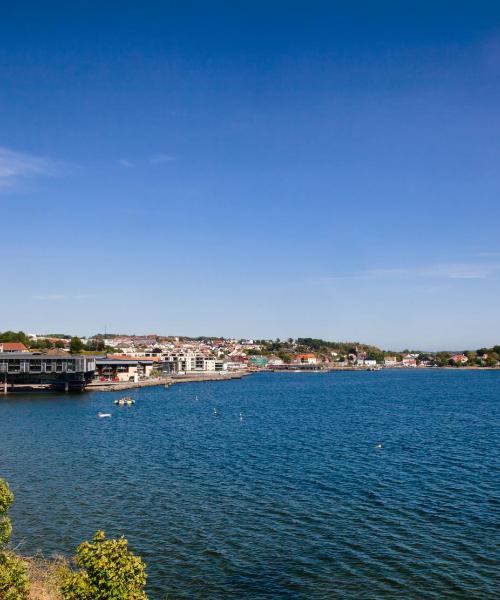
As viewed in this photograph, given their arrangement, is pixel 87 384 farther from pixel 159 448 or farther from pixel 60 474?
pixel 60 474

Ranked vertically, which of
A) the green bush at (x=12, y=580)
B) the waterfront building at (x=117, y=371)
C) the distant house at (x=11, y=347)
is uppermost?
the distant house at (x=11, y=347)

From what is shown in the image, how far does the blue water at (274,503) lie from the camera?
24703 mm

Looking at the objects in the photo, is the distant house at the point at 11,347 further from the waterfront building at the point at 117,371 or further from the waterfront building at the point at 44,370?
the waterfront building at the point at 44,370

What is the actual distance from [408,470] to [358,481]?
20.5 ft

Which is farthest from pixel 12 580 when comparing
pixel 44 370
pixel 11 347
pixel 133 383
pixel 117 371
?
pixel 11 347

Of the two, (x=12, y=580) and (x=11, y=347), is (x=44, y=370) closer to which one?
(x=11, y=347)

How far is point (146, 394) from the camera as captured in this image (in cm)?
12875

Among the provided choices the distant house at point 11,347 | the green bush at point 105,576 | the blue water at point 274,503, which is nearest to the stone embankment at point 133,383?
the distant house at point 11,347

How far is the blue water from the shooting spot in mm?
24703

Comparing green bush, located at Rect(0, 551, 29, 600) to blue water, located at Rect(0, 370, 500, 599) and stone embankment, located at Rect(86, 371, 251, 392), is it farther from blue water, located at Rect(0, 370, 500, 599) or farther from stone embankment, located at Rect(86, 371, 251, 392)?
stone embankment, located at Rect(86, 371, 251, 392)

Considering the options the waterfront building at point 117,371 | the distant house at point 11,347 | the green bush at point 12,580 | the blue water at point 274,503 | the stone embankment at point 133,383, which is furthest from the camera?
the distant house at point 11,347

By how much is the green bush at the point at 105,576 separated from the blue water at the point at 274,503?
780 cm

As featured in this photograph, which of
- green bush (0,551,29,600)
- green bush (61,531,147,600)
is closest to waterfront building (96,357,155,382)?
green bush (0,551,29,600)

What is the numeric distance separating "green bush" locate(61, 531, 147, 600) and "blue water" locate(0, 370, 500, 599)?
7.80 meters
